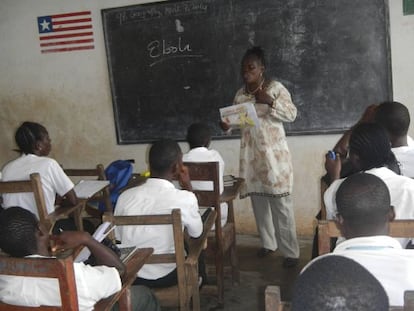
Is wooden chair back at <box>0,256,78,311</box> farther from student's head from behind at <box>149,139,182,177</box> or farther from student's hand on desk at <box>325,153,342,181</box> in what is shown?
student's hand on desk at <box>325,153,342,181</box>

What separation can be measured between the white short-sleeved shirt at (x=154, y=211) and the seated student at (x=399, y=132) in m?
1.08

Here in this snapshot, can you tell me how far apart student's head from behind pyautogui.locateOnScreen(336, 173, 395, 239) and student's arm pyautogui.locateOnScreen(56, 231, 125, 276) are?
0.84m

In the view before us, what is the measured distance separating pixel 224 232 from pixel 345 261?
81.3 inches

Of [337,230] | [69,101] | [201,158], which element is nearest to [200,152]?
[201,158]

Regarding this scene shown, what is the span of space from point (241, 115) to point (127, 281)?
1.89 meters

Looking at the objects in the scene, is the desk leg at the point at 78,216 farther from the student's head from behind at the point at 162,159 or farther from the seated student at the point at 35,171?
the student's head from behind at the point at 162,159

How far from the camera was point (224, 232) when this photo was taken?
10.0 ft

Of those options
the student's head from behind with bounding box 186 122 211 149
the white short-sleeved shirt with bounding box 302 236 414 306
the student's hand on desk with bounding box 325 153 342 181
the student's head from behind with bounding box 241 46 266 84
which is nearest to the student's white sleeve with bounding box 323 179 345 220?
the student's hand on desk with bounding box 325 153 342 181

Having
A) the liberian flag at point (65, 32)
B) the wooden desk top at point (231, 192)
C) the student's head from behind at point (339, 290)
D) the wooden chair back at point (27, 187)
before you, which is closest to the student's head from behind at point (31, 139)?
the wooden chair back at point (27, 187)

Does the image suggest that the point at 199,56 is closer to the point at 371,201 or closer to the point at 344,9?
the point at 344,9

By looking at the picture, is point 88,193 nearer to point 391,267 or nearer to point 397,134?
point 397,134

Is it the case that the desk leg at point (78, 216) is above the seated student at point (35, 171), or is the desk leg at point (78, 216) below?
below

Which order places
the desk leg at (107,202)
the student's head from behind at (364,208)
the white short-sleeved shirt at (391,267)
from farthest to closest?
the desk leg at (107,202), the student's head from behind at (364,208), the white short-sleeved shirt at (391,267)

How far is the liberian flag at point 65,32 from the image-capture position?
451 centimetres
